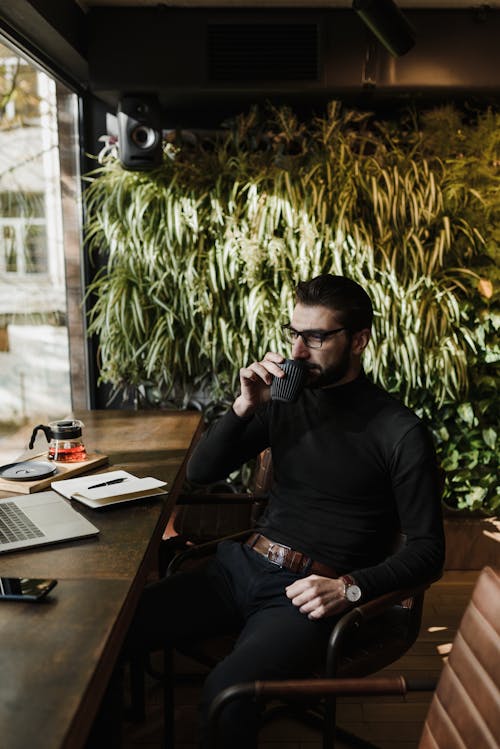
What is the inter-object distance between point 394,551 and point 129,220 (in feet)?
6.63

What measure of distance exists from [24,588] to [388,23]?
249 centimetres

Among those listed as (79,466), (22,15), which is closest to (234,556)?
(79,466)

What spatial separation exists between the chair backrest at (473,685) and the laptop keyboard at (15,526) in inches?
36.8

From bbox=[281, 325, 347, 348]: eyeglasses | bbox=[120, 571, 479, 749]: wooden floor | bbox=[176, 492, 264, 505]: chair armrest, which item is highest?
bbox=[281, 325, 347, 348]: eyeglasses

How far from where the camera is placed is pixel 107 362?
3.39 metres

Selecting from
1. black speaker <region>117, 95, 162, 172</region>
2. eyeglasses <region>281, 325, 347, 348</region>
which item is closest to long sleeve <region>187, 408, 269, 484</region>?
eyeglasses <region>281, 325, 347, 348</region>

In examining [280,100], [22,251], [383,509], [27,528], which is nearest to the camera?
[27,528]

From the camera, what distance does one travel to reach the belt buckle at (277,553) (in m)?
1.82

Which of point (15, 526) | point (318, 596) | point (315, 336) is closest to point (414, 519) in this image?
point (318, 596)

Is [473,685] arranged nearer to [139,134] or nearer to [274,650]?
[274,650]

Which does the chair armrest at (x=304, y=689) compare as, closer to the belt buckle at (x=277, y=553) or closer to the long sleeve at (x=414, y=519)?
the long sleeve at (x=414, y=519)

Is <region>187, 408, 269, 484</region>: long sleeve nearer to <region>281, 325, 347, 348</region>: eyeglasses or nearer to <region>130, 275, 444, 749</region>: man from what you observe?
<region>130, 275, 444, 749</region>: man

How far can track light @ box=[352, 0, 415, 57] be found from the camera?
2.63 m

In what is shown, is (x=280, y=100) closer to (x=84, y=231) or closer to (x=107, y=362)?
(x=84, y=231)
